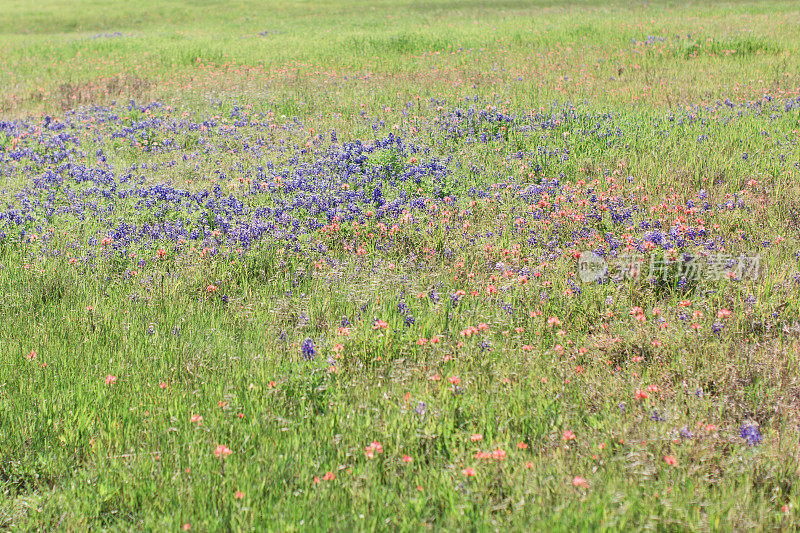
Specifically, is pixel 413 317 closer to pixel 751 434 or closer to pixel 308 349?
pixel 308 349

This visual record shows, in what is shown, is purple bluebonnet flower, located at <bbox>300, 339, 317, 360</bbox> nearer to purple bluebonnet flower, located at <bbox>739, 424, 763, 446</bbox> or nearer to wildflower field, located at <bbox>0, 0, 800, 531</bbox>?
wildflower field, located at <bbox>0, 0, 800, 531</bbox>

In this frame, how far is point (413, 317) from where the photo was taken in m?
3.96

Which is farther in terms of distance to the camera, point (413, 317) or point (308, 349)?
→ point (413, 317)

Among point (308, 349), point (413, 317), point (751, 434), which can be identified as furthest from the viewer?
point (413, 317)

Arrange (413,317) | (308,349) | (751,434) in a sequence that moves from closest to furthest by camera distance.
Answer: (751,434) → (308,349) → (413,317)

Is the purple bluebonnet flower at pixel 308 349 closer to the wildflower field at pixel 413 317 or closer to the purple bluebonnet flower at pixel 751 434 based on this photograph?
the wildflower field at pixel 413 317

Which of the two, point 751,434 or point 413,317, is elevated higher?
point 413,317

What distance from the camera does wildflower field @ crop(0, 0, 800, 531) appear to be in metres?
2.59

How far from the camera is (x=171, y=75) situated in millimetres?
13742

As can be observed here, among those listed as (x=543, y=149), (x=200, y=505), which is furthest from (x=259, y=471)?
(x=543, y=149)

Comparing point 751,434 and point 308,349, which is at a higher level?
point 308,349

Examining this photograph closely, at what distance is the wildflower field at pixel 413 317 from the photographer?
2.59 m

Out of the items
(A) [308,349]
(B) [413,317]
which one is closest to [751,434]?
(B) [413,317]

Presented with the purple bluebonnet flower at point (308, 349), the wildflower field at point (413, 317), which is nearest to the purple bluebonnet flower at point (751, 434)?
the wildflower field at point (413, 317)
